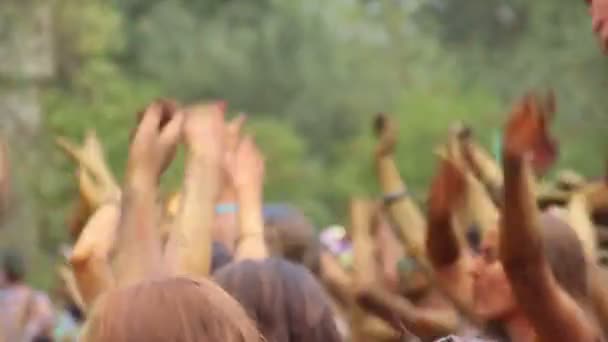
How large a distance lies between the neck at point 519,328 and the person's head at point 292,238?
133 cm

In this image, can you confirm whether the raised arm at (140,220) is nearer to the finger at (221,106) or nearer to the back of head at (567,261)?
the finger at (221,106)

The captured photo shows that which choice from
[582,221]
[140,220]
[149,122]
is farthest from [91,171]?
[582,221]

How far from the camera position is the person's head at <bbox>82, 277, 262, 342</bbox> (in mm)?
1781

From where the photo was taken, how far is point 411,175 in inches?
615

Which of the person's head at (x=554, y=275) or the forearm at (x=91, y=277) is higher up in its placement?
the person's head at (x=554, y=275)

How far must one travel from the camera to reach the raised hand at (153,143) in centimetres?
264

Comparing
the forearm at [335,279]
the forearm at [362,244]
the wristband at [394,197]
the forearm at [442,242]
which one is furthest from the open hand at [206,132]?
the forearm at [335,279]

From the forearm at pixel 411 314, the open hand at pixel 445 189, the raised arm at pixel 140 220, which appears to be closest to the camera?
the raised arm at pixel 140 220

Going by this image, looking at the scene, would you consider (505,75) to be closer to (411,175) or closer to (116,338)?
(411,175)

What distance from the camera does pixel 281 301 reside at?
8.95 feet

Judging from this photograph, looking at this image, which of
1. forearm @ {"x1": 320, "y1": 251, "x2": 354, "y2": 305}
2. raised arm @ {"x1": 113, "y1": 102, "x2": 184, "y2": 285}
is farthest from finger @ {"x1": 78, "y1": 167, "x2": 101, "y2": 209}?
forearm @ {"x1": 320, "y1": 251, "x2": 354, "y2": 305}

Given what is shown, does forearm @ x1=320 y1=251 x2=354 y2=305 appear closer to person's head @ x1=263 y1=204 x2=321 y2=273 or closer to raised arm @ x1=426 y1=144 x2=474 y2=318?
person's head @ x1=263 y1=204 x2=321 y2=273

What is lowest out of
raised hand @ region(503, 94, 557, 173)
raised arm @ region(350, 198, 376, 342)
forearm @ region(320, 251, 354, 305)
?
forearm @ region(320, 251, 354, 305)

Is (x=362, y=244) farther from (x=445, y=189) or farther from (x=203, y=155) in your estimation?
(x=203, y=155)
